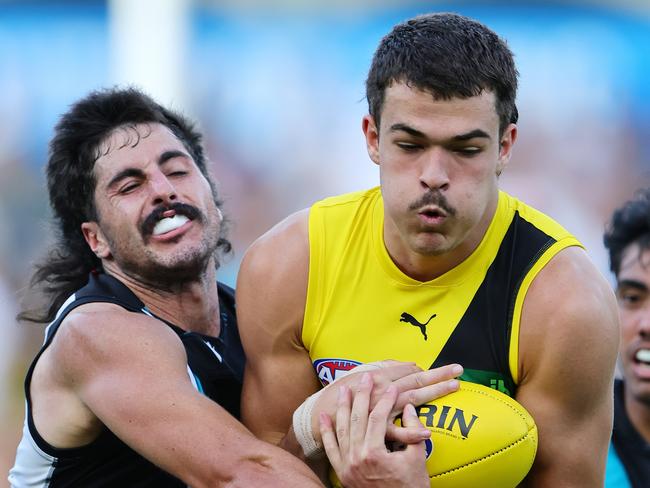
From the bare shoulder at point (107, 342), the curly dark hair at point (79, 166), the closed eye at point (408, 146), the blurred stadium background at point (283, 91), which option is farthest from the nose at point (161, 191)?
the blurred stadium background at point (283, 91)

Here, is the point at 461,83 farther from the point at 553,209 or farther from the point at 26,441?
the point at 553,209

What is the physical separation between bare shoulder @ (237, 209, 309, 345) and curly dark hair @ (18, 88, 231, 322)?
1177 mm

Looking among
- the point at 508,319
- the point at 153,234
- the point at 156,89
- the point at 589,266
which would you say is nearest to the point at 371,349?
the point at 508,319

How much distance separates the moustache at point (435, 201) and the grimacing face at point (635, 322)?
1.98 m

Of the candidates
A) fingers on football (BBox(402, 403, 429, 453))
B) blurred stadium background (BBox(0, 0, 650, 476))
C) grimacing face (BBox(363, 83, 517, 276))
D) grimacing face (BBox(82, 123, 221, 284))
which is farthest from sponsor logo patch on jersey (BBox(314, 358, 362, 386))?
blurred stadium background (BBox(0, 0, 650, 476))

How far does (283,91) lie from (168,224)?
16.1 ft

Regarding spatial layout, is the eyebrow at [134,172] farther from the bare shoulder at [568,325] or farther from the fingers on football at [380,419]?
Answer: the bare shoulder at [568,325]

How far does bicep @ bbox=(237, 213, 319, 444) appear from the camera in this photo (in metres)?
3.97

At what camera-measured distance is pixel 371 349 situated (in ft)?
12.9

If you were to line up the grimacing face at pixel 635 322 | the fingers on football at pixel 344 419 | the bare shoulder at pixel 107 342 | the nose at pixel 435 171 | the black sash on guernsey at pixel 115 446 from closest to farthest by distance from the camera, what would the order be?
the nose at pixel 435 171 < the fingers on football at pixel 344 419 < the bare shoulder at pixel 107 342 < the black sash on guernsey at pixel 115 446 < the grimacing face at pixel 635 322

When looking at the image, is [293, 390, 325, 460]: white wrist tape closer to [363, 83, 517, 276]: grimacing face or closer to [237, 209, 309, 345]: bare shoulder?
[237, 209, 309, 345]: bare shoulder

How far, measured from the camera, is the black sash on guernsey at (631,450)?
507 cm

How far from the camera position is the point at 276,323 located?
398cm

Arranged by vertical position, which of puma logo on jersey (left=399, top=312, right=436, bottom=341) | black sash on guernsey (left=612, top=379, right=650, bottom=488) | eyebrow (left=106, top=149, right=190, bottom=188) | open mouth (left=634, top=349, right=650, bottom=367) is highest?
eyebrow (left=106, top=149, right=190, bottom=188)
